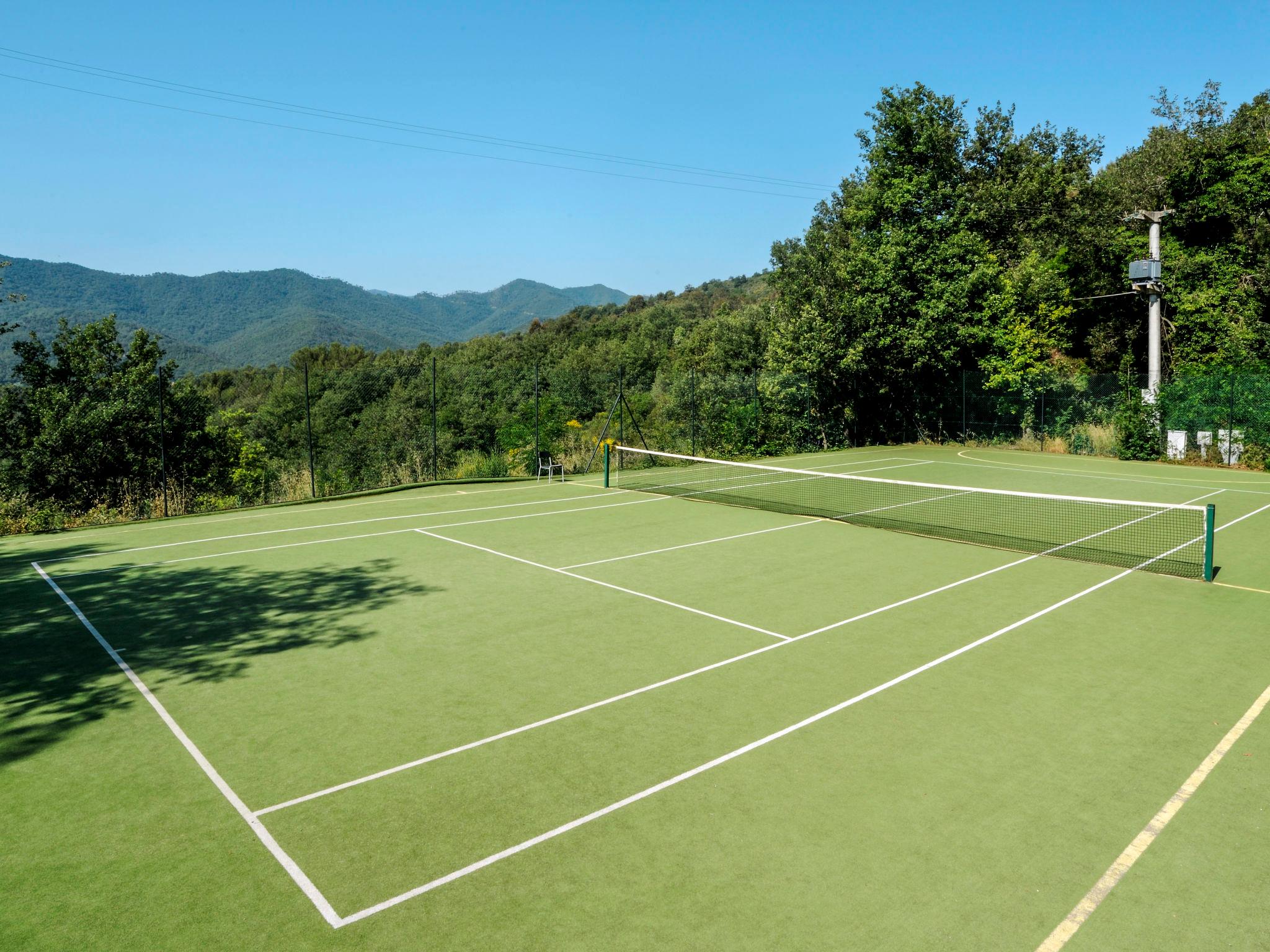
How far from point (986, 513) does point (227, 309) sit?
151m

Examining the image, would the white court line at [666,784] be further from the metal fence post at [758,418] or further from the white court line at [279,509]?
the metal fence post at [758,418]

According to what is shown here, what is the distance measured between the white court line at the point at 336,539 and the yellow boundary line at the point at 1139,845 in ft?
35.9

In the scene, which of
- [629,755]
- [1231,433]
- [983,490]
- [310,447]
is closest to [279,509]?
[310,447]

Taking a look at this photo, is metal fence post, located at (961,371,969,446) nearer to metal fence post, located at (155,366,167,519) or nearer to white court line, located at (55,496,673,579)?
white court line, located at (55,496,673,579)

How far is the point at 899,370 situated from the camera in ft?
92.9

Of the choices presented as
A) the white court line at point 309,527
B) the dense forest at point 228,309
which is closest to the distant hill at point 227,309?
the dense forest at point 228,309

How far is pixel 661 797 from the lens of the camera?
16.7 feet

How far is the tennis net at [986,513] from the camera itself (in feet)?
38.1

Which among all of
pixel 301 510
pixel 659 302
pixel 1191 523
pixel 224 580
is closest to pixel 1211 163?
pixel 1191 523

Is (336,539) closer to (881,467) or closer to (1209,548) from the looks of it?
(1209,548)

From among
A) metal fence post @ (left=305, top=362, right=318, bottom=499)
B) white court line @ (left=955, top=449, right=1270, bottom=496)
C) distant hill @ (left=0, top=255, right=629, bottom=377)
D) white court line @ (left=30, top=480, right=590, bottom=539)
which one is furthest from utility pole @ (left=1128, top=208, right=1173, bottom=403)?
distant hill @ (left=0, top=255, right=629, bottom=377)

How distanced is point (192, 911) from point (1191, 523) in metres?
15.4

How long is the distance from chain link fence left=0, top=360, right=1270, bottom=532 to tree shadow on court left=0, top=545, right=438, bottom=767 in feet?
20.9

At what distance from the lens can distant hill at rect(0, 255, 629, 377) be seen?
100438 millimetres
